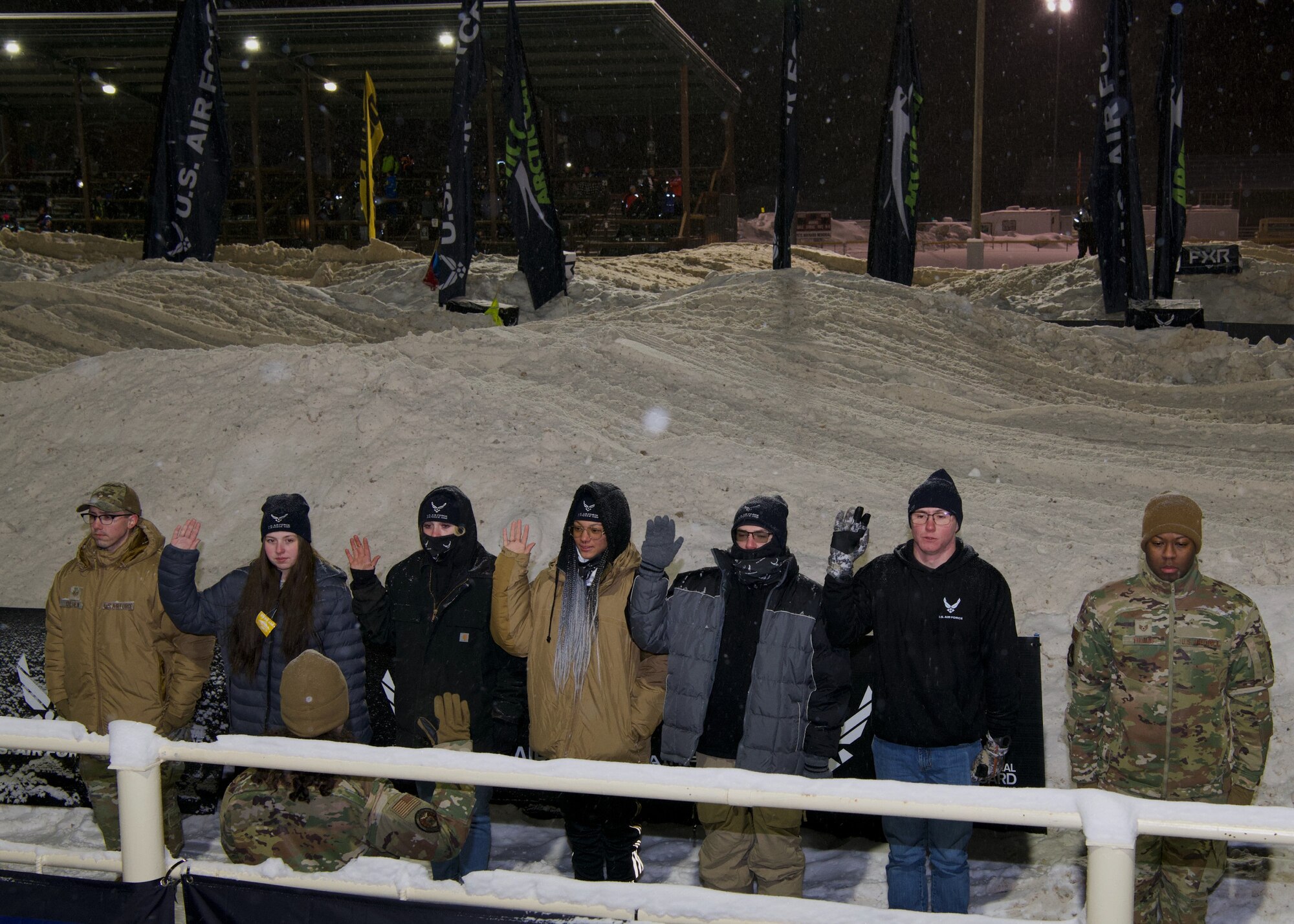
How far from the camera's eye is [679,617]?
11.5 feet

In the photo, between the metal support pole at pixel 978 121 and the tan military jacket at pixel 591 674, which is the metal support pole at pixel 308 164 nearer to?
the metal support pole at pixel 978 121

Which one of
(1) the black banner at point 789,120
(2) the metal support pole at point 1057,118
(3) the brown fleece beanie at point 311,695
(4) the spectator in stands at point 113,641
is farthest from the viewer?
(2) the metal support pole at point 1057,118

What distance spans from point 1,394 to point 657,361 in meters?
5.24

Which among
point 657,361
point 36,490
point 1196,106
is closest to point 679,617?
point 36,490

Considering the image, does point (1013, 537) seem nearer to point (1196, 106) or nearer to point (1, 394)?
point (1, 394)

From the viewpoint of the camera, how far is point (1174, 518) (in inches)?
128

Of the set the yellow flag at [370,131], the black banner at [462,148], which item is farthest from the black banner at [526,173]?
the yellow flag at [370,131]

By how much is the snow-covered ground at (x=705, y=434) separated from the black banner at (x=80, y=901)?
254cm

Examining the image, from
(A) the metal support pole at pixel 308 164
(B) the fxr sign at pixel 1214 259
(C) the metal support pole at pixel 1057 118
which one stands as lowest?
(B) the fxr sign at pixel 1214 259

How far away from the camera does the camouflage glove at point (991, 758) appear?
3391 millimetres

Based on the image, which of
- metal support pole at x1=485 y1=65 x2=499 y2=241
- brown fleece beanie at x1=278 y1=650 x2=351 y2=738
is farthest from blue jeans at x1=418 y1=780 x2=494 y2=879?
metal support pole at x1=485 y1=65 x2=499 y2=241

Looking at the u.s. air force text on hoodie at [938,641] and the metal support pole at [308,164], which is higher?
the metal support pole at [308,164]

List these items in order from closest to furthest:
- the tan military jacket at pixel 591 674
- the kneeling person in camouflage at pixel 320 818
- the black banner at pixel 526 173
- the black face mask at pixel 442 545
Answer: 1. the kneeling person in camouflage at pixel 320 818
2. the tan military jacket at pixel 591 674
3. the black face mask at pixel 442 545
4. the black banner at pixel 526 173

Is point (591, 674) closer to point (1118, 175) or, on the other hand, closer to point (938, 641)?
point (938, 641)
